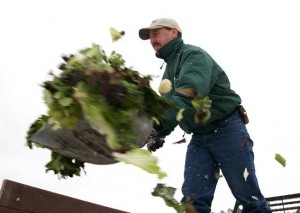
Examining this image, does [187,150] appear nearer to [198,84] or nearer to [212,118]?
[212,118]

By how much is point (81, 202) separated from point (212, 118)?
142cm

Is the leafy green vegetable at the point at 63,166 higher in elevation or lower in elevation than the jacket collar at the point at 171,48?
lower

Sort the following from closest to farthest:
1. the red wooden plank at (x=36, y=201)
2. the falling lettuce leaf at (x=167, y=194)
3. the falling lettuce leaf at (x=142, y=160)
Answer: the falling lettuce leaf at (x=142, y=160)
the falling lettuce leaf at (x=167, y=194)
the red wooden plank at (x=36, y=201)

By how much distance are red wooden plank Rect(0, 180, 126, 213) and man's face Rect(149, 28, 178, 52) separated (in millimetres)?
1531

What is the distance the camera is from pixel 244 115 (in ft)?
10.8

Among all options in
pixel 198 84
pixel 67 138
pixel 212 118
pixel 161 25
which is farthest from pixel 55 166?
pixel 161 25

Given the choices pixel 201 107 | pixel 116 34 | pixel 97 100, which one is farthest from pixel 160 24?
pixel 97 100

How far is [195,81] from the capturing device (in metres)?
2.65

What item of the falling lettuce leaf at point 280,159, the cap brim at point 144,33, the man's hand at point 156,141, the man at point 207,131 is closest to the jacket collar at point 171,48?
the man at point 207,131

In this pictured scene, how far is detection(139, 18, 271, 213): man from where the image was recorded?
288cm

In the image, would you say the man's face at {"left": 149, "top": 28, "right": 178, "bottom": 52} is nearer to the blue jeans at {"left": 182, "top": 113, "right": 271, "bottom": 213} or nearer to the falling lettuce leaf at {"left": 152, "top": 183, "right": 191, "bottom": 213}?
the blue jeans at {"left": 182, "top": 113, "right": 271, "bottom": 213}

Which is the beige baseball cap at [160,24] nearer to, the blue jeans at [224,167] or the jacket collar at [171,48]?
the jacket collar at [171,48]

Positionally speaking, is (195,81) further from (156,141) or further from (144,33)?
(144,33)

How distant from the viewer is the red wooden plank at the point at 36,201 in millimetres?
2809
